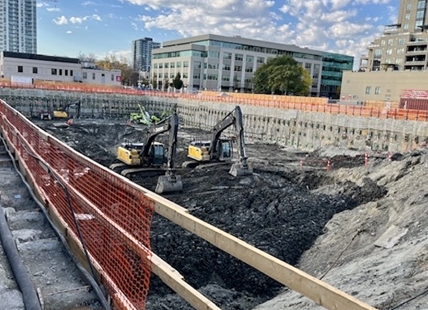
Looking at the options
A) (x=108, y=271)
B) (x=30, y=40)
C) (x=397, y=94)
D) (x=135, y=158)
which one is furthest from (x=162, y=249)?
(x=30, y=40)

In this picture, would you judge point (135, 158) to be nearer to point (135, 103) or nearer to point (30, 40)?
point (135, 103)

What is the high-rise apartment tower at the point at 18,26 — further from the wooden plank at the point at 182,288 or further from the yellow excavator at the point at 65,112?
the wooden plank at the point at 182,288

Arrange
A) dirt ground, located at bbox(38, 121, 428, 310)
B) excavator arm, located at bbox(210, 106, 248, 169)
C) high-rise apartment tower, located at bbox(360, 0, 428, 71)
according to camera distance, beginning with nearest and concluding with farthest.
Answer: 1. dirt ground, located at bbox(38, 121, 428, 310)
2. excavator arm, located at bbox(210, 106, 248, 169)
3. high-rise apartment tower, located at bbox(360, 0, 428, 71)

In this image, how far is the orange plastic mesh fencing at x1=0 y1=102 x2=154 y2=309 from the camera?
11.9ft

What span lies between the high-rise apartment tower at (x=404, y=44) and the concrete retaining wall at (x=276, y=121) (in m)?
56.8

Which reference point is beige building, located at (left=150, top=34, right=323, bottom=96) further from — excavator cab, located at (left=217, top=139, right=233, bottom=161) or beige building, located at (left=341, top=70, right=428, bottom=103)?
excavator cab, located at (left=217, top=139, right=233, bottom=161)

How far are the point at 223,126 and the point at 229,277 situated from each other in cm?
1133

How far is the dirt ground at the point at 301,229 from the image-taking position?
877 centimetres

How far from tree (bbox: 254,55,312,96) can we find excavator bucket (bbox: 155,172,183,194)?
52.9 m

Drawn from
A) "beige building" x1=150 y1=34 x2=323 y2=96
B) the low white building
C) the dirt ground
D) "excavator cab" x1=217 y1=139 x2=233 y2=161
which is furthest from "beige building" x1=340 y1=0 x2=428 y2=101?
the dirt ground

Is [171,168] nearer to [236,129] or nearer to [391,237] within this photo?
[236,129]

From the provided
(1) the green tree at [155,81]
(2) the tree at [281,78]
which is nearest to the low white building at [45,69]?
(1) the green tree at [155,81]

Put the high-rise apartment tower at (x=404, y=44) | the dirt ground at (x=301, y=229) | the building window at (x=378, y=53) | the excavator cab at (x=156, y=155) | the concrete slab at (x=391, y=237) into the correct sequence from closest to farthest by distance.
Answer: the dirt ground at (x=301, y=229)
the concrete slab at (x=391, y=237)
the excavator cab at (x=156, y=155)
the high-rise apartment tower at (x=404, y=44)
the building window at (x=378, y=53)

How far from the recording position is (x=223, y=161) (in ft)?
76.9
